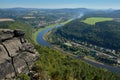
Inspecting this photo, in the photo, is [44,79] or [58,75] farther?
[58,75]

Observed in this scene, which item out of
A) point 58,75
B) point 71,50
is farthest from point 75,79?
point 71,50

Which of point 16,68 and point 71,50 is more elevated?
point 16,68

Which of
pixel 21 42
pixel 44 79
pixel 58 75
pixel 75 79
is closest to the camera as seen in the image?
pixel 44 79

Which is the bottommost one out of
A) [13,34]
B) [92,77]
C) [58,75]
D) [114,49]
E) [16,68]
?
[114,49]

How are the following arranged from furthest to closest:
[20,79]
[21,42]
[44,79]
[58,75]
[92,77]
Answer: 1. [92,77]
2. [58,75]
3. [21,42]
4. [44,79]
5. [20,79]

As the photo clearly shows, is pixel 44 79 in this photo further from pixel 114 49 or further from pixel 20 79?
pixel 114 49

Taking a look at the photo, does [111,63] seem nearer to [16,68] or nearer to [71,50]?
[71,50]

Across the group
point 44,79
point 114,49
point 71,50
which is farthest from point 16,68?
point 114,49
